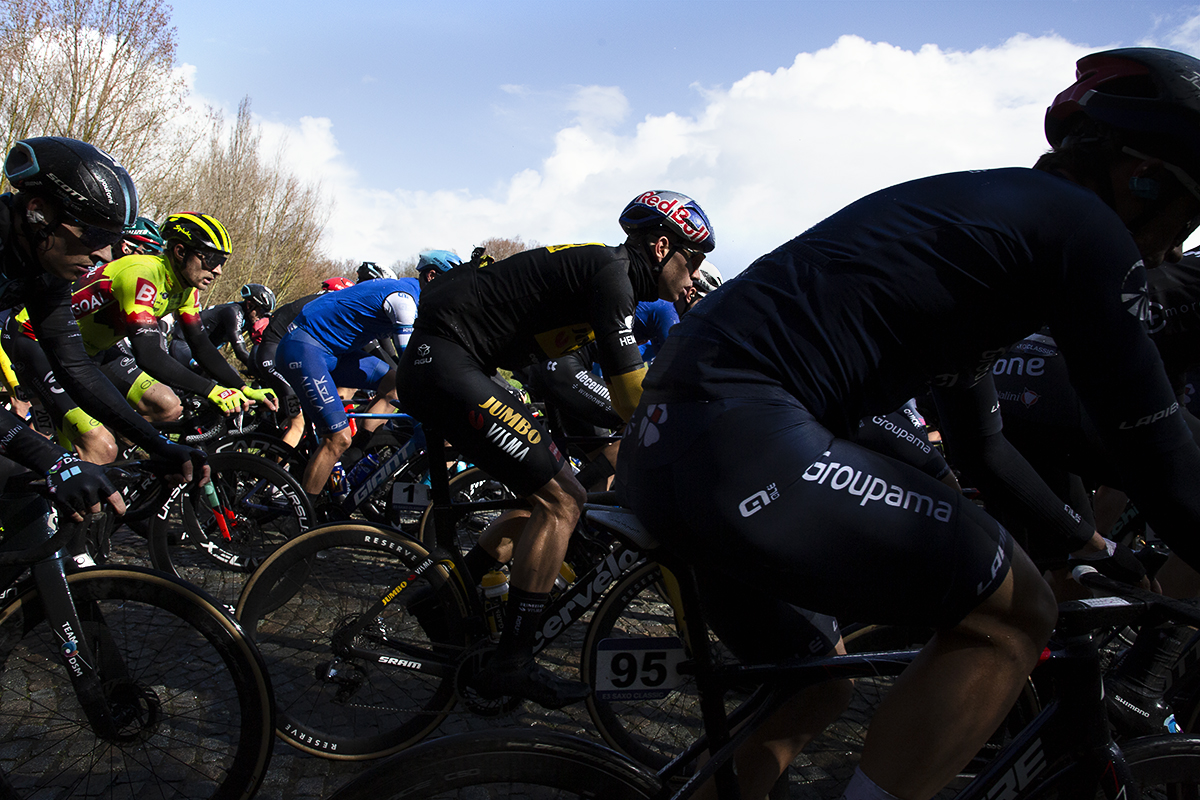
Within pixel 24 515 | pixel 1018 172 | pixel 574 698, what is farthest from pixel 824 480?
pixel 24 515

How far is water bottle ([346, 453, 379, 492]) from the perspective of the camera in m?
5.50

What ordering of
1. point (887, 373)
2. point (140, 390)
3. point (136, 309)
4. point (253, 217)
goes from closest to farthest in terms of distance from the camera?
point (887, 373) → point (136, 309) → point (140, 390) → point (253, 217)

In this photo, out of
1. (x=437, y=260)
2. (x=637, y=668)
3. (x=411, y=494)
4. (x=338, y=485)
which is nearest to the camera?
(x=637, y=668)

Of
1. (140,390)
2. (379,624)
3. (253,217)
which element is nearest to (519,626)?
(379,624)

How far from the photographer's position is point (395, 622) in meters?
3.04

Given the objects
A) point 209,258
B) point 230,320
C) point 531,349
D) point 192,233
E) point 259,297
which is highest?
point 259,297

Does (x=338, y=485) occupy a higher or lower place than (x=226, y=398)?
lower

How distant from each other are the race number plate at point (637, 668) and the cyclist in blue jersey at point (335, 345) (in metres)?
3.69

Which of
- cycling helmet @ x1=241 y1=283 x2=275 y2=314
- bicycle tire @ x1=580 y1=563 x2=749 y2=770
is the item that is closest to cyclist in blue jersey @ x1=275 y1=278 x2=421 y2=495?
bicycle tire @ x1=580 y1=563 x2=749 y2=770

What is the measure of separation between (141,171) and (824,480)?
21.3m

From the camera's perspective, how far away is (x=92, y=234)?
2373 millimetres

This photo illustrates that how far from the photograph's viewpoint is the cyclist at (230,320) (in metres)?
9.84

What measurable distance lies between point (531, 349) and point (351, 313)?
3277mm

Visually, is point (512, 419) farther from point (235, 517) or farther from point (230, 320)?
point (230, 320)
